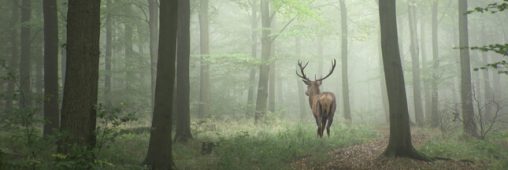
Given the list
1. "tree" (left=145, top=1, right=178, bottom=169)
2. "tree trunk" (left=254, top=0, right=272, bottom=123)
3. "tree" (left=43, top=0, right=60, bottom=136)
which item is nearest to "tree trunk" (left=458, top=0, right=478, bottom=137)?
"tree trunk" (left=254, top=0, right=272, bottom=123)

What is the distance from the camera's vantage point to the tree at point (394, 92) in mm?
11680

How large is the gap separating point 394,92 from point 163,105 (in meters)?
6.22

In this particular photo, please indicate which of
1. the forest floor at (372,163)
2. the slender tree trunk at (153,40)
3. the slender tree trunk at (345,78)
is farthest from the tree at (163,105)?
the slender tree trunk at (345,78)

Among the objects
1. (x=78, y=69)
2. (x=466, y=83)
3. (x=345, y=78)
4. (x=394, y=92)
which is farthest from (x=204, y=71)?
(x=78, y=69)

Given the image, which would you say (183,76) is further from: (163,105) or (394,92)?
(394,92)

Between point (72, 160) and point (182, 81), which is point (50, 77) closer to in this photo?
point (182, 81)

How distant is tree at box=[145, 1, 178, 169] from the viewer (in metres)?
10.0

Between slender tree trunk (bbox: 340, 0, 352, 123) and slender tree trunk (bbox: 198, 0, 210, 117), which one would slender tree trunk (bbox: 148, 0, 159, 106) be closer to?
slender tree trunk (bbox: 198, 0, 210, 117)

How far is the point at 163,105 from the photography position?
33.1ft

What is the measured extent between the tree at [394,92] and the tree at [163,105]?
5847mm

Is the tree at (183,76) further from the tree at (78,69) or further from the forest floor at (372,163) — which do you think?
the tree at (78,69)

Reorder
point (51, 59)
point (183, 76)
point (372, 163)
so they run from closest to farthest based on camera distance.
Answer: point (372, 163), point (51, 59), point (183, 76)

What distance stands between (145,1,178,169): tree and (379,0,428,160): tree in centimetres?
585

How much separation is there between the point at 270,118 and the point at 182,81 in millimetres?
8228
